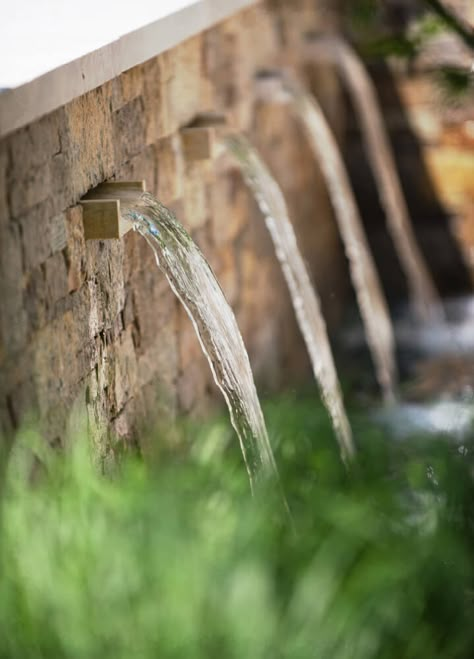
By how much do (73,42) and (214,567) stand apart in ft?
4.02

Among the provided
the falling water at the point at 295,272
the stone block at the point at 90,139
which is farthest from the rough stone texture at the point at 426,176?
the stone block at the point at 90,139

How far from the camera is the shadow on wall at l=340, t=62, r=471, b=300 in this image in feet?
22.3

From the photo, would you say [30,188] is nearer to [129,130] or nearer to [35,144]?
[35,144]

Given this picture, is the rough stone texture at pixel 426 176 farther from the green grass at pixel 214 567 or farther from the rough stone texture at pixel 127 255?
the green grass at pixel 214 567

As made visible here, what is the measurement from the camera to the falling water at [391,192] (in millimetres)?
6480

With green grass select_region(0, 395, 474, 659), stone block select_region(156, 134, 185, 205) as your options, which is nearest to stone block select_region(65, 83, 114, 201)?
stone block select_region(156, 134, 185, 205)

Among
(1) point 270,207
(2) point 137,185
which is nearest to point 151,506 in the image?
(2) point 137,185

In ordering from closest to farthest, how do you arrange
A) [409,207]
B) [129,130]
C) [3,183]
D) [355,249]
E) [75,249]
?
[3,183] < [75,249] < [129,130] < [355,249] < [409,207]

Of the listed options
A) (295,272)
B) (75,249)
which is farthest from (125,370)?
(295,272)

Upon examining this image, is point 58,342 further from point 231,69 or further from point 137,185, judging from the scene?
point 231,69

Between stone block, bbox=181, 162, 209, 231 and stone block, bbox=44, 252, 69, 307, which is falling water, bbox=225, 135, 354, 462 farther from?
stone block, bbox=44, 252, 69, 307

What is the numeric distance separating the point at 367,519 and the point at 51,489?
74 centimetres

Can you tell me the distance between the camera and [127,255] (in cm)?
297

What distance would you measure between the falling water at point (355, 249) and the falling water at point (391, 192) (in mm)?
394
